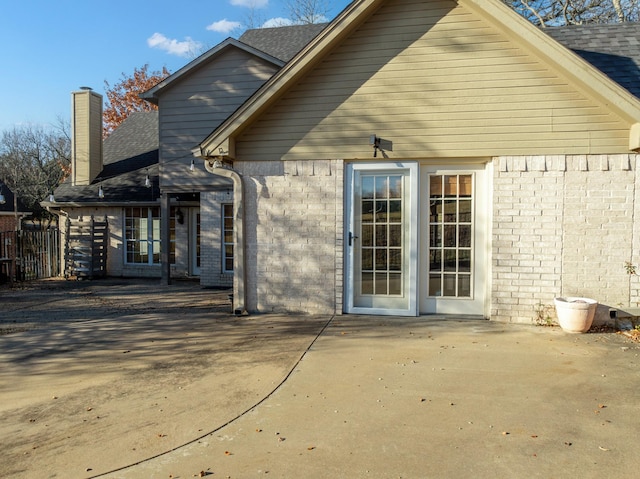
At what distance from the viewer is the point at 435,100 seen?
7.45 meters

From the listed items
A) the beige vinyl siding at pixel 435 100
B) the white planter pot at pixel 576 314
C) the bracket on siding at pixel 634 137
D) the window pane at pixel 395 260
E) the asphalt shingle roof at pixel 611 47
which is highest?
the asphalt shingle roof at pixel 611 47

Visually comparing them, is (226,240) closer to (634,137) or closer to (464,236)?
(464,236)

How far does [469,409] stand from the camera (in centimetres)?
416

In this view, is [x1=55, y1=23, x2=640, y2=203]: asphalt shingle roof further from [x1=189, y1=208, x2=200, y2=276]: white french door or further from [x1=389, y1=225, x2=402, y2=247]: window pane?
[x1=389, y1=225, x2=402, y2=247]: window pane

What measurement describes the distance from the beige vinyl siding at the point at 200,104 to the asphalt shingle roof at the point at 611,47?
675cm

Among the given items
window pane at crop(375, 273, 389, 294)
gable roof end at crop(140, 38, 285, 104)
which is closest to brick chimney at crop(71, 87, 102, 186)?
gable roof end at crop(140, 38, 285, 104)

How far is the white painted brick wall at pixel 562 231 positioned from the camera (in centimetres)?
A: 707

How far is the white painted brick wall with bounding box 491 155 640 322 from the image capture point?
7074 millimetres

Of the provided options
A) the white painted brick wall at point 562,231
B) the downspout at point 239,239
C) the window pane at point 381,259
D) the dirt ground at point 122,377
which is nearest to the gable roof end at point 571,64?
the white painted brick wall at point 562,231

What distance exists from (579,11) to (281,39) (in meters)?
11.6

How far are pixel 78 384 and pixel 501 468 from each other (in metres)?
4.07

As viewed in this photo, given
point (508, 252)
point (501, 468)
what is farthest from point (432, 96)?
point (501, 468)

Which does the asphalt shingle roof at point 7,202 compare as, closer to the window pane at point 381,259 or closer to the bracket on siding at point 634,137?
the window pane at point 381,259

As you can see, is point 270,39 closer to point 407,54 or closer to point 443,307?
point 407,54
